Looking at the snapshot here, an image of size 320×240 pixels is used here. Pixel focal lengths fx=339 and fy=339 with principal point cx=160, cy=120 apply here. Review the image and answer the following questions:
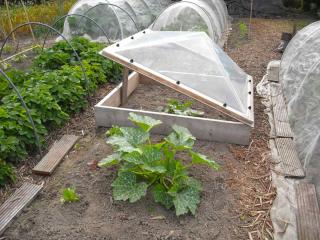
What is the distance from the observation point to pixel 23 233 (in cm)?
256

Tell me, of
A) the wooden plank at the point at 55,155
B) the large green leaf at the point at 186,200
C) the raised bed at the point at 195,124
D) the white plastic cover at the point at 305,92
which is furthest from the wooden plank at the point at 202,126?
the large green leaf at the point at 186,200

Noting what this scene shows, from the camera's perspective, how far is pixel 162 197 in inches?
110

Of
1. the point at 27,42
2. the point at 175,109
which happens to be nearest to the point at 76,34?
the point at 27,42

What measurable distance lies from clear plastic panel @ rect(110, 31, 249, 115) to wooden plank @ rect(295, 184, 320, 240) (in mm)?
1044

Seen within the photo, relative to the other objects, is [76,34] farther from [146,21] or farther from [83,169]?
[83,169]

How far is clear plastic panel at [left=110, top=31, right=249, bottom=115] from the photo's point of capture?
12.1ft

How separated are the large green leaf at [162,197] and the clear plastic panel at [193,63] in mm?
1258

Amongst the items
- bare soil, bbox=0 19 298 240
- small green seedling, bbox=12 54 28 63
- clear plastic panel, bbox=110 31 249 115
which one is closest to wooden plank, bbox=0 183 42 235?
bare soil, bbox=0 19 298 240

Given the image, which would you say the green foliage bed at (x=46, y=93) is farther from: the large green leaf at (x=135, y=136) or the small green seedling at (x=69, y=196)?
the large green leaf at (x=135, y=136)

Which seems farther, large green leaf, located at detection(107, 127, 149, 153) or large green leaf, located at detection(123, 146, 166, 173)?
large green leaf, located at detection(107, 127, 149, 153)

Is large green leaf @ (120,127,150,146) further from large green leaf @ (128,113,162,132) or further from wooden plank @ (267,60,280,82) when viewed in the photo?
wooden plank @ (267,60,280,82)

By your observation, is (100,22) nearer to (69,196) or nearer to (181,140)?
(181,140)

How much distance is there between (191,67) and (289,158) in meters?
1.44

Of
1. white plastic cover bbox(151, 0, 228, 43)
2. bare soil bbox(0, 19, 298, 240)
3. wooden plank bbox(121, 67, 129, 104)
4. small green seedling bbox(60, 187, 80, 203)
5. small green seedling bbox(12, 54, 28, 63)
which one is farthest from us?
white plastic cover bbox(151, 0, 228, 43)
